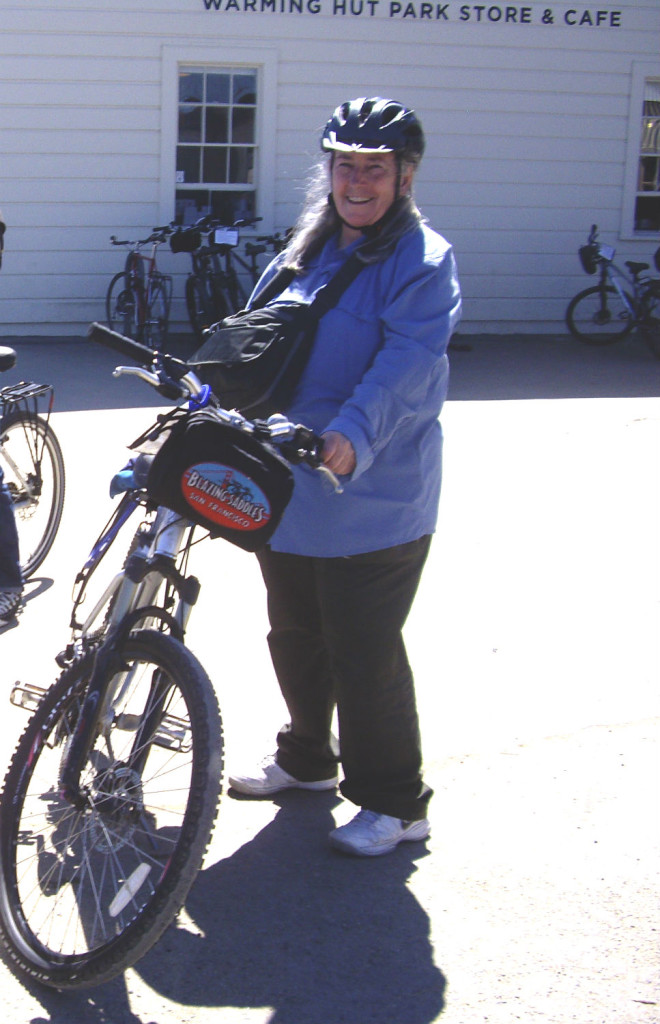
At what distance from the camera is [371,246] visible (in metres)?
3.34

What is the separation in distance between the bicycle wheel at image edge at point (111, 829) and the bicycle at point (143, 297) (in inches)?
364

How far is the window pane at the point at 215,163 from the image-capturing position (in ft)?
43.3

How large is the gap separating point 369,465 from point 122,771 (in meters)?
0.92

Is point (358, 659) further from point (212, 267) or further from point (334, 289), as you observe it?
point (212, 267)

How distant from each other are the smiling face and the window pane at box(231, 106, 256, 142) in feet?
33.7

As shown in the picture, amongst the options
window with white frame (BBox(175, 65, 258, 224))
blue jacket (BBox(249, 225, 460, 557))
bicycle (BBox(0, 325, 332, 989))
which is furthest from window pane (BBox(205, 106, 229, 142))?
bicycle (BBox(0, 325, 332, 989))

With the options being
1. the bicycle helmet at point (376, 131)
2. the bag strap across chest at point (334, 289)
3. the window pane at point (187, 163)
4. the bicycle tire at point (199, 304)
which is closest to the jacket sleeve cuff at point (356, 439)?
the bag strap across chest at point (334, 289)

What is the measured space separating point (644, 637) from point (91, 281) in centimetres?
896

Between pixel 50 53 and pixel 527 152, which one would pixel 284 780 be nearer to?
pixel 50 53

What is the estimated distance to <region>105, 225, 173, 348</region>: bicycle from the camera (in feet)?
40.2

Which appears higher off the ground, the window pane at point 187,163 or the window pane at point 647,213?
the window pane at point 187,163

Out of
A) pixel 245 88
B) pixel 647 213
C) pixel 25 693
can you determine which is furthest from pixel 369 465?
pixel 647 213

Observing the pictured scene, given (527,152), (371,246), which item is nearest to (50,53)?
(527,152)

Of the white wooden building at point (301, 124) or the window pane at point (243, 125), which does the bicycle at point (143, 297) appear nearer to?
the white wooden building at point (301, 124)
